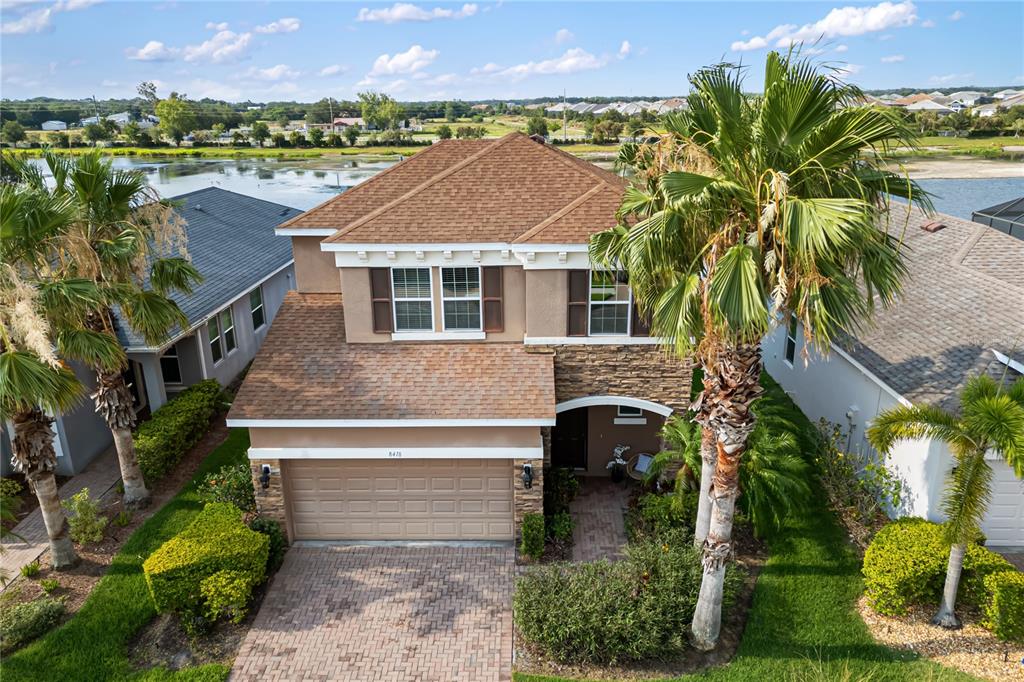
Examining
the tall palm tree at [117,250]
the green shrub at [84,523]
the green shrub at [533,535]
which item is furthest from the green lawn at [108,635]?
the green shrub at [533,535]

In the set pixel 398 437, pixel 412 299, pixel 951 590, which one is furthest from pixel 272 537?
pixel 951 590

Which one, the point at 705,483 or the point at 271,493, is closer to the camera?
the point at 705,483

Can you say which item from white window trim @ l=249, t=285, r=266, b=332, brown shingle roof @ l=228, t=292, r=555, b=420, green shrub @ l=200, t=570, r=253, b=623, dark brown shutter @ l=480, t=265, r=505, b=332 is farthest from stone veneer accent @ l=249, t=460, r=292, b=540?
white window trim @ l=249, t=285, r=266, b=332

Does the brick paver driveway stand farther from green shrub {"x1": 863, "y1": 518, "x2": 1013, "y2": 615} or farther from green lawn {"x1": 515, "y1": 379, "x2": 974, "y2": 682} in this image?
green shrub {"x1": 863, "y1": 518, "x2": 1013, "y2": 615}

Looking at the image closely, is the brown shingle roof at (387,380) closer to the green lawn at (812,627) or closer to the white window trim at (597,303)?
the white window trim at (597,303)

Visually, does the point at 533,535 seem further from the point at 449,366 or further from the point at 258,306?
the point at 258,306
